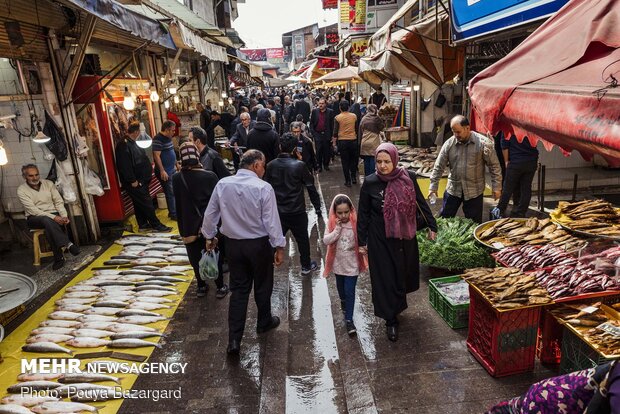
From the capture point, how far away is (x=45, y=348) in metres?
4.78

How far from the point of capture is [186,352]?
4.73 metres

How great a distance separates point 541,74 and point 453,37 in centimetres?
663

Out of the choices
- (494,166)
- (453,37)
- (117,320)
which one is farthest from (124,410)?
(453,37)

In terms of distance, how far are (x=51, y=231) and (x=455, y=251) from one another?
6279 millimetres

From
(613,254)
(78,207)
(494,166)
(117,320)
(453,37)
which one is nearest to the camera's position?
(613,254)

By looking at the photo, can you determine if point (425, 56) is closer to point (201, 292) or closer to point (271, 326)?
point (201, 292)

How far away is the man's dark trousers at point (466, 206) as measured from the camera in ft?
20.7

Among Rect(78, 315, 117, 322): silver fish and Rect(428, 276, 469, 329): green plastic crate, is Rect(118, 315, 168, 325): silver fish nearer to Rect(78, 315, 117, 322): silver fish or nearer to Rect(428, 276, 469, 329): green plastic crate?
Rect(78, 315, 117, 322): silver fish

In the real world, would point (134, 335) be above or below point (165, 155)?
below

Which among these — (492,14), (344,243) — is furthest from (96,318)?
(492,14)

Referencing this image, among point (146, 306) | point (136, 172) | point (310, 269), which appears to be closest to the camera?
point (146, 306)

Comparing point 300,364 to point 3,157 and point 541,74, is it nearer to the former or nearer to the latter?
point 541,74

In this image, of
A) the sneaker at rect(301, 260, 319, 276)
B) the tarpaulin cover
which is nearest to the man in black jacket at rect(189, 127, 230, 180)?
the tarpaulin cover

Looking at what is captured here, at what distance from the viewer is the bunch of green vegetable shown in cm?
557
